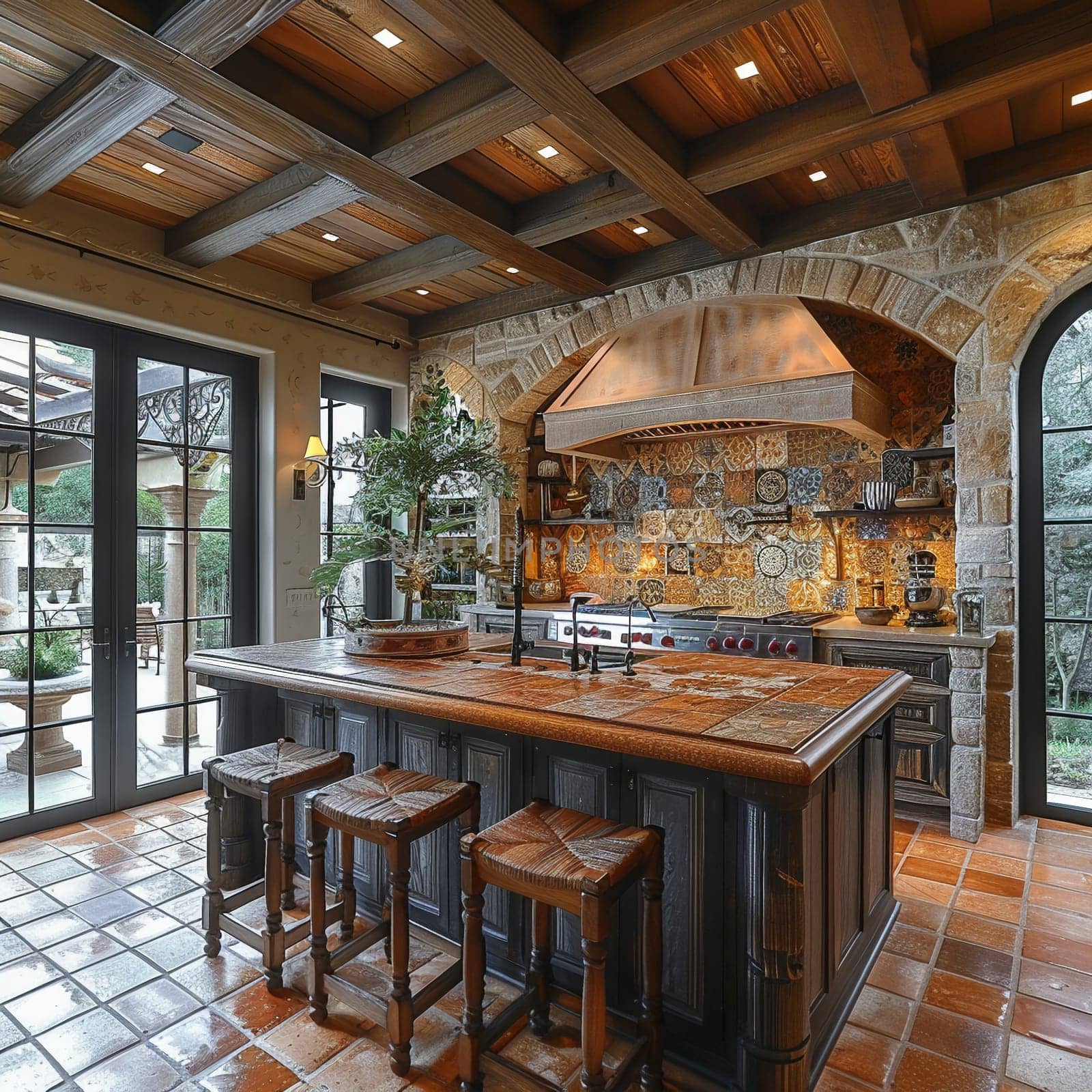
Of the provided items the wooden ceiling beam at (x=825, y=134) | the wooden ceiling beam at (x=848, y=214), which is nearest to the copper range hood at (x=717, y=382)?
the wooden ceiling beam at (x=848, y=214)

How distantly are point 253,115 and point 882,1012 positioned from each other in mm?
3582

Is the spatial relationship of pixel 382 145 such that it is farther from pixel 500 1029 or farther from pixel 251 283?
pixel 500 1029

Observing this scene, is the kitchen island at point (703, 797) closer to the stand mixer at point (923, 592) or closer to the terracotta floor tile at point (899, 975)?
the terracotta floor tile at point (899, 975)

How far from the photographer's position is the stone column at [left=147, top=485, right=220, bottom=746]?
4031mm

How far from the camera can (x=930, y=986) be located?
→ 2.21 m

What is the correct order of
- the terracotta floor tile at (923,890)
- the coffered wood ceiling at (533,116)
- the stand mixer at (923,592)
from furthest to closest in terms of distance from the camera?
the stand mixer at (923,592), the terracotta floor tile at (923,890), the coffered wood ceiling at (533,116)

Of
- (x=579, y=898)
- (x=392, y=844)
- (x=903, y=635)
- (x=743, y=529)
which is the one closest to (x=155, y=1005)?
(x=392, y=844)

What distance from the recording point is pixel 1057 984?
2215mm

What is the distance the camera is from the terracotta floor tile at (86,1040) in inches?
74.2

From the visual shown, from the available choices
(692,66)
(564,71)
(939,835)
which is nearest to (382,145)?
(564,71)

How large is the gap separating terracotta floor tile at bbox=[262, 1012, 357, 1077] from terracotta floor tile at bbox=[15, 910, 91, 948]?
1031 mm

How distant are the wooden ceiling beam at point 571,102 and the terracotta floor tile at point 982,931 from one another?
3063mm

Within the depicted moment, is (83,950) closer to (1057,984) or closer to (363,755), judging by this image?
(363,755)

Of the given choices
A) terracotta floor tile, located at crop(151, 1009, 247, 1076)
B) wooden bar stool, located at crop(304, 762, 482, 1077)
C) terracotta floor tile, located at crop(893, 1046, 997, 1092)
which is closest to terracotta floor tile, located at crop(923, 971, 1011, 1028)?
terracotta floor tile, located at crop(893, 1046, 997, 1092)
